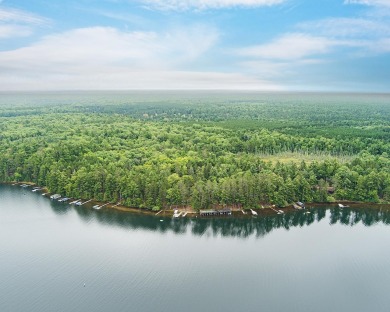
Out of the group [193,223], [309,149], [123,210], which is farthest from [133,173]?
[309,149]

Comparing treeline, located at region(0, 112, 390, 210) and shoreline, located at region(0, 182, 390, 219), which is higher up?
treeline, located at region(0, 112, 390, 210)

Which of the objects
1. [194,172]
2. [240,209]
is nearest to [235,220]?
[240,209]

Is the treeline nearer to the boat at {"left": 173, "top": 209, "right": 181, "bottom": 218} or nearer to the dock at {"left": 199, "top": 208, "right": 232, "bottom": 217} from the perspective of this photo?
the dock at {"left": 199, "top": 208, "right": 232, "bottom": 217}

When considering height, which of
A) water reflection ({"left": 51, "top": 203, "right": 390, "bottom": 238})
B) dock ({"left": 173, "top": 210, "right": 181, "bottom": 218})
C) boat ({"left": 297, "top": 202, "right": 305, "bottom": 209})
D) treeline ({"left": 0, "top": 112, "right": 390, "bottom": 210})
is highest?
treeline ({"left": 0, "top": 112, "right": 390, "bottom": 210})

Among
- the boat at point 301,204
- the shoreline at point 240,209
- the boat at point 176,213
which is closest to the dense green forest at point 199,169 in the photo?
the shoreline at point 240,209

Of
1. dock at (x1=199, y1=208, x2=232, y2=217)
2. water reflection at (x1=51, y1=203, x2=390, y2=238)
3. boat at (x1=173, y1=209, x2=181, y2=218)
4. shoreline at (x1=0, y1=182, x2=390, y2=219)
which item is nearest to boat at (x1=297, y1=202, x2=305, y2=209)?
shoreline at (x1=0, y1=182, x2=390, y2=219)

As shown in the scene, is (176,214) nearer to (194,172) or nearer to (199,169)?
(194,172)

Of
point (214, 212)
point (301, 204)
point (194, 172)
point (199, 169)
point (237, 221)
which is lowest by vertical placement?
point (237, 221)
